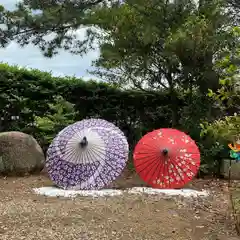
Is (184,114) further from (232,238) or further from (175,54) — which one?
(232,238)

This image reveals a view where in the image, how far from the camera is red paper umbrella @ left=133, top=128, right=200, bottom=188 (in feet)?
18.4

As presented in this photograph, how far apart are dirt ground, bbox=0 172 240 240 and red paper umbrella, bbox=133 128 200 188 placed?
506mm

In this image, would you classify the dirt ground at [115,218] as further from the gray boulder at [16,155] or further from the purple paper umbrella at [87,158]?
the gray boulder at [16,155]

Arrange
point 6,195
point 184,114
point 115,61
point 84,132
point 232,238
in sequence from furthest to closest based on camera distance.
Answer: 1. point 184,114
2. point 115,61
3. point 84,132
4. point 6,195
5. point 232,238

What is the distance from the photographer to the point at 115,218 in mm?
4172

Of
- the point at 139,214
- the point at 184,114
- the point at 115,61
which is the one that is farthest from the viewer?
the point at 184,114

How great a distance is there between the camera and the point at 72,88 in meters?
9.13

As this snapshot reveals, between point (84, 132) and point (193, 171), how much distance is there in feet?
4.84

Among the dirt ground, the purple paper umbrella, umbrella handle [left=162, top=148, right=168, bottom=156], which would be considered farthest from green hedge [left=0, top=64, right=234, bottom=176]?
the dirt ground

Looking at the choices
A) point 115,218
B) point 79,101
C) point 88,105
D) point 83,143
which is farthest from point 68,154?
point 88,105

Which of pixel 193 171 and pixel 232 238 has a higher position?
pixel 193 171

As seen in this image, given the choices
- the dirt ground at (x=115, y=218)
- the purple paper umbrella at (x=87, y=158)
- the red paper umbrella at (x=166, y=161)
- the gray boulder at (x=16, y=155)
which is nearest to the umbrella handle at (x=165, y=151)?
the red paper umbrella at (x=166, y=161)

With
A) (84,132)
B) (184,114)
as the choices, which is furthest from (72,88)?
(84,132)

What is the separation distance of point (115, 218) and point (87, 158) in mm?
1554
